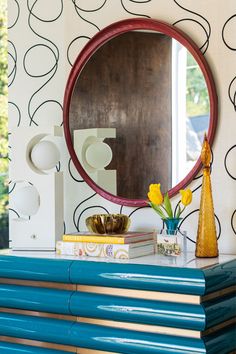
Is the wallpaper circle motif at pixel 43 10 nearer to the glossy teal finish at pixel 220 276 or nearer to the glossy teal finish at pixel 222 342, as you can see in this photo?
the glossy teal finish at pixel 220 276

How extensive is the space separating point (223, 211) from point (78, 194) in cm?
66

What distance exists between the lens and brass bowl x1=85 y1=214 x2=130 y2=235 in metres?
2.30

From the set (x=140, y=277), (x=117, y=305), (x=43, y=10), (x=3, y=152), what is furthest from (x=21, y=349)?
(x=3, y=152)

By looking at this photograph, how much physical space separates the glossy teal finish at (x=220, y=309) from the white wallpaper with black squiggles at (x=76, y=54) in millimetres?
281

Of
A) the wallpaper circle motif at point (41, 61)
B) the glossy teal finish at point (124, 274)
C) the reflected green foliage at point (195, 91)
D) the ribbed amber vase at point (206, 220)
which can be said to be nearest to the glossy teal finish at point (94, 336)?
the glossy teal finish at point (124, 274)

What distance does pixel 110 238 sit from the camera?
2176mm

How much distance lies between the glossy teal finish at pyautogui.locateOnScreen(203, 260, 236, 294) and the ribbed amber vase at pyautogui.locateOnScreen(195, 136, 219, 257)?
4.0 inches

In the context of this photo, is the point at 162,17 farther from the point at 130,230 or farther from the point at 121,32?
the point at 130,230

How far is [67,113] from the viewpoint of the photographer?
2664mm

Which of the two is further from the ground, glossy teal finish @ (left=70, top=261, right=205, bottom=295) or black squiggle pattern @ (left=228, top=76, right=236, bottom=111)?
black squiggle pattern @ (left=228, top=76, right=236, bottom=111)

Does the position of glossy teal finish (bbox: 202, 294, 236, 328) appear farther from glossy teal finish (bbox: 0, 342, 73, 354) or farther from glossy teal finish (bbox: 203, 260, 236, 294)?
glossy teal finish (bbox: 0, 342, 73, 354)

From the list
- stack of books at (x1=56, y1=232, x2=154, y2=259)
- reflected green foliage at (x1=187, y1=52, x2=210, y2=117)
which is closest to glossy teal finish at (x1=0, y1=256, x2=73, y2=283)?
stack of books at (x1=56, y1=232, x2=154, y2=259)

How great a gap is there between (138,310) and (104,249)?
29cm

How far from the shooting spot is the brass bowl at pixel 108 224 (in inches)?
90.7
